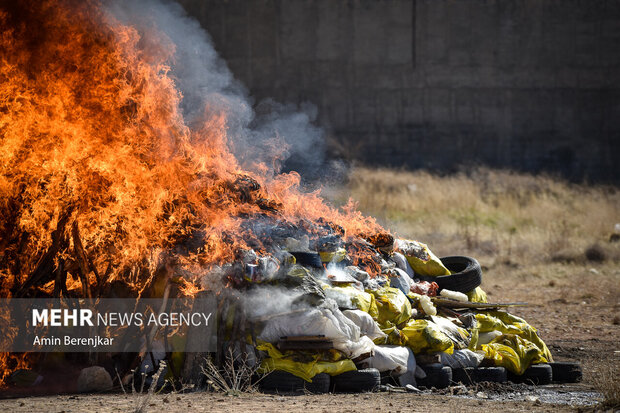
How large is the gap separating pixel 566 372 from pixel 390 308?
6.67 ft

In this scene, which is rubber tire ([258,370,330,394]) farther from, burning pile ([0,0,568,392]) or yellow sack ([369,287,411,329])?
yellow sack ([369,287,411,329])

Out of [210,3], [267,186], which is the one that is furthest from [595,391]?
[210,3]

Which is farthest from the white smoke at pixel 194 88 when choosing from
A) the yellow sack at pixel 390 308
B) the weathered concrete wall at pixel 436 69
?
the weathered concrete wall at pixel 436 69

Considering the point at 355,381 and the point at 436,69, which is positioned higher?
the point at 436,69

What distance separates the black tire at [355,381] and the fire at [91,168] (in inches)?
53.7

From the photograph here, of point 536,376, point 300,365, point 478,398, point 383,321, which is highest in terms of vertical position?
point 383,321

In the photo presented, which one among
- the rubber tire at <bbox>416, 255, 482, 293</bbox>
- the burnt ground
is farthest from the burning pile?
the rubber tire at <bbox>416, 255, 482, 293</bbox>

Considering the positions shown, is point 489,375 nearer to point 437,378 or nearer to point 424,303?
point 437,378

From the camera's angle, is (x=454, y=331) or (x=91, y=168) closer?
(x=91, y=168)

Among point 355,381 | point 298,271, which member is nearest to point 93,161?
point 298,271

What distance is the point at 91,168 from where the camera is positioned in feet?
23.0

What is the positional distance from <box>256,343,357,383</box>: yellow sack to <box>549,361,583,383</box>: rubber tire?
2495mm

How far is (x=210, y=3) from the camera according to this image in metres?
28.9

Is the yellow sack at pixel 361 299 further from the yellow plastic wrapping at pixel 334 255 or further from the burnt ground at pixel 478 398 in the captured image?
the burnt ground at pixel 478 398
